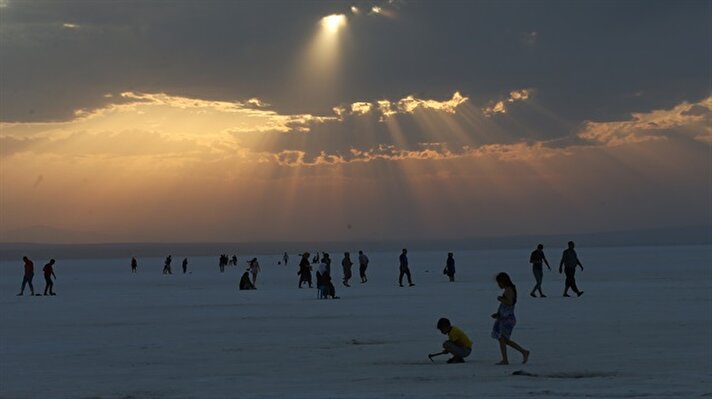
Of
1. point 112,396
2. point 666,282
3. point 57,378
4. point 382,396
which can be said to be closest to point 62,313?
point 57,378

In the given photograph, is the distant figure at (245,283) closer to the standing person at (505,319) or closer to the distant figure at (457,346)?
the distant figure at (457,346)

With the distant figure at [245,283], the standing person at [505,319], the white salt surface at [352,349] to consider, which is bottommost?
the white salt surface at [352,349]

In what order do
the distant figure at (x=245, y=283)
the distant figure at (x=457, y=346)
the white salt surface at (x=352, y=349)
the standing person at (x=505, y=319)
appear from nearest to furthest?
the white salt surface at (x=352, y=349)
the standing person at (x=505, y=319)
the distant figure at (x=457, y=346)
the distant figure at (x=245, y=283)

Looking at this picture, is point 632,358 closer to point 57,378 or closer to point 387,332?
point 387,332

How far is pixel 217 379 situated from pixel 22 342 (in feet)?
25.1

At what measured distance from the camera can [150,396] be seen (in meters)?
13.2

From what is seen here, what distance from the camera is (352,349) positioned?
60.5 ft

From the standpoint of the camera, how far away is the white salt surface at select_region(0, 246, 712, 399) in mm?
13633

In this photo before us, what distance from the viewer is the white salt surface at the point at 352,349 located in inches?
537

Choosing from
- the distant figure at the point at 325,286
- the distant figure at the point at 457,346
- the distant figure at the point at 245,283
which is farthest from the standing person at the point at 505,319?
the distant figure at the point at 245,283

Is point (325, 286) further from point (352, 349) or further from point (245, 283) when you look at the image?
point (352, 349)

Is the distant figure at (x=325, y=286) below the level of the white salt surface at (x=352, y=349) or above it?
above

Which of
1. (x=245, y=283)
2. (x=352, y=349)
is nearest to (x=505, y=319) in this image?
(x=352, y=349)

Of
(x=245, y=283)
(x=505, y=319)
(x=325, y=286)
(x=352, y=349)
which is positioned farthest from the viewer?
(x=245, y=283)
